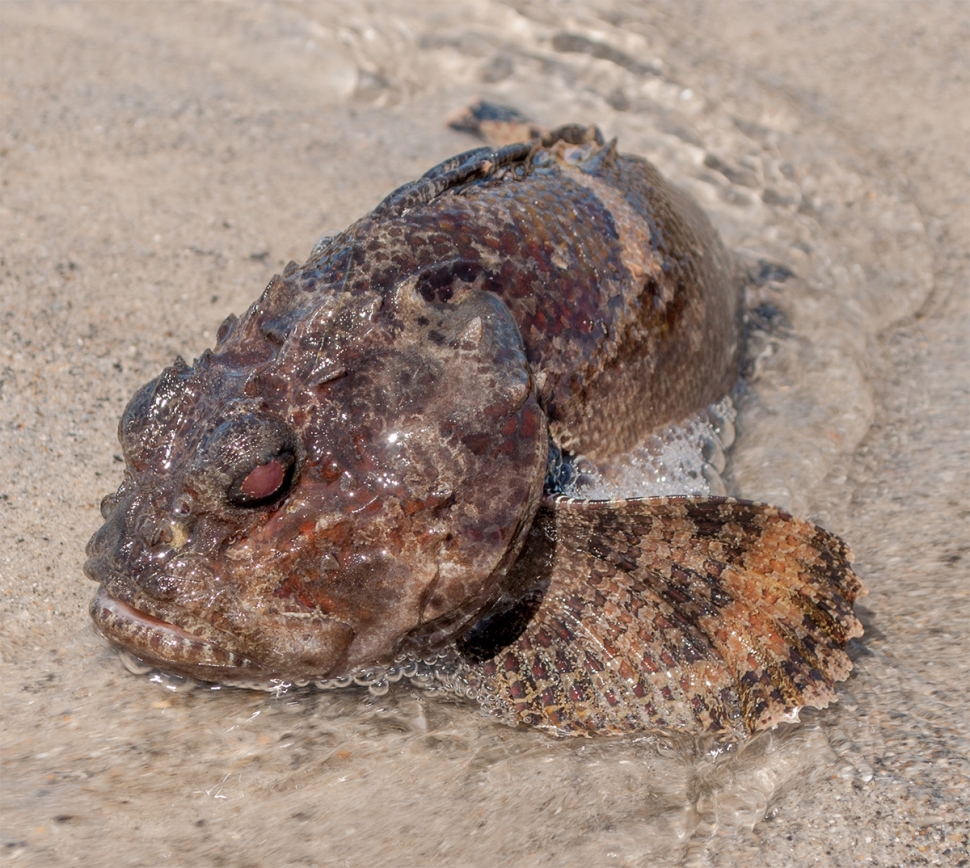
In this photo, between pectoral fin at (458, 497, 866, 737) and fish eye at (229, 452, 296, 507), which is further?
pectoral fin at (458, 497, 866, 737)

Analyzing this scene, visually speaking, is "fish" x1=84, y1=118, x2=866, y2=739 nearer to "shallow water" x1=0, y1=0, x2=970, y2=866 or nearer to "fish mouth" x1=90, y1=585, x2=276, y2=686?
"fish mouth" x1=90, y1=585, x2=276, y2=686

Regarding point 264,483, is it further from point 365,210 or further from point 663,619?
point 365,210

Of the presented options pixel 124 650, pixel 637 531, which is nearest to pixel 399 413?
pixel 637 531

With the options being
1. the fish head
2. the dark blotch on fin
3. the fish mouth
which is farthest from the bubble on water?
the fish mouth

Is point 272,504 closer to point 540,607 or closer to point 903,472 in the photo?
point 540,607

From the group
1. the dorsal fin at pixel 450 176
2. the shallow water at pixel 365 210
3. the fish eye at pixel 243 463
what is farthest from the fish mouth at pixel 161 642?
the dorsal fin at pixel 450 176

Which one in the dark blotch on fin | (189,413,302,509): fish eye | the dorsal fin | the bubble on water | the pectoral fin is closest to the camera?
(189,413,302,509): fish eye

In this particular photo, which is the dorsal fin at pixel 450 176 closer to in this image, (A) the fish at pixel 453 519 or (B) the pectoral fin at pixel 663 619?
(A) the fish at pixel 453 519
